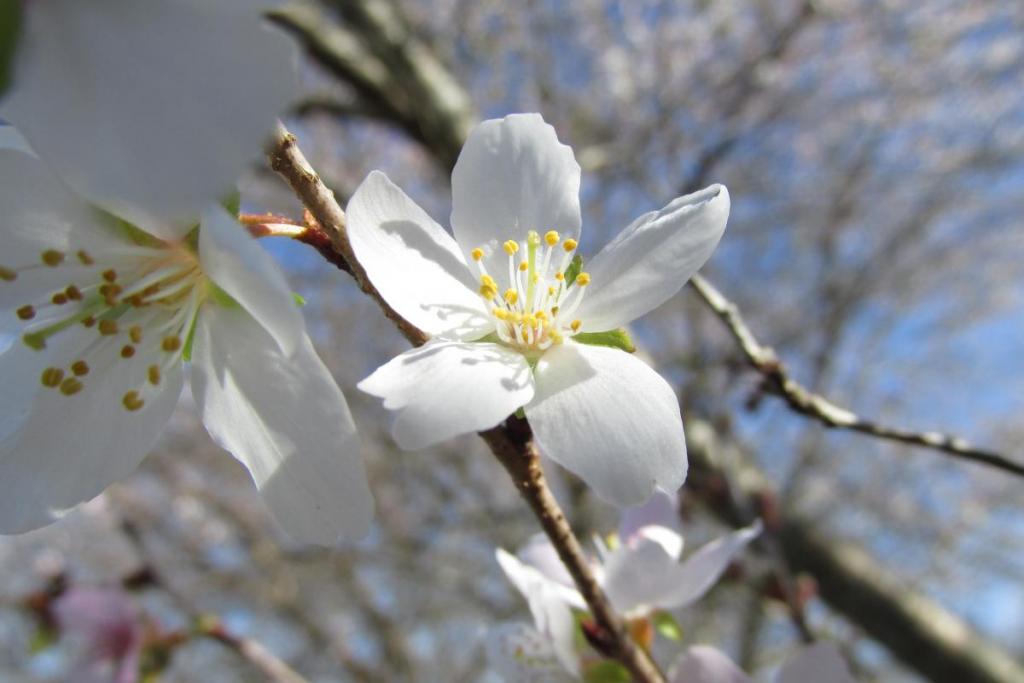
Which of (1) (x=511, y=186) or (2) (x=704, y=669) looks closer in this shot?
(1) (x=511, y=186)

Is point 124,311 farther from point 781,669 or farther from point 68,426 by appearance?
point 781,669

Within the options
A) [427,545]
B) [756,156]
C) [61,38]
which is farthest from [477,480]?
[61,38]

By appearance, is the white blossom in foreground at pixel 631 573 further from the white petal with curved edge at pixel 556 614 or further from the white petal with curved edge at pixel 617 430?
the white petal with curved edge at pixel 617 430

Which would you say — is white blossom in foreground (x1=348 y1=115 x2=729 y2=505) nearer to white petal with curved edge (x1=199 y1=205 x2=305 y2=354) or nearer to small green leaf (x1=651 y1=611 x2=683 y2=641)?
white petal with curved edge (x1=199 y1=205 x2=305 y2=354)

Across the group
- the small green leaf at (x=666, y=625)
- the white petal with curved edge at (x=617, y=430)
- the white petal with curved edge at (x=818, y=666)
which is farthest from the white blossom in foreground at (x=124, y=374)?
the white petal with curved edge at (x=818, y=666)

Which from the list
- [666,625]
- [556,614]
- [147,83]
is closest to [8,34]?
[147,83]

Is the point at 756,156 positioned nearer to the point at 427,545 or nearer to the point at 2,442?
the point at 427,545
